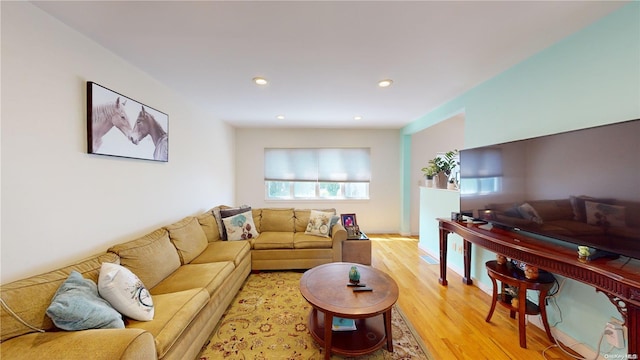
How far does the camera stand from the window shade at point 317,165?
5.38 metres

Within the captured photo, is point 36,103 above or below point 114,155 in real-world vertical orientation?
above

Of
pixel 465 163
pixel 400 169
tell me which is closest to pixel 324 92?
pixel 465 163

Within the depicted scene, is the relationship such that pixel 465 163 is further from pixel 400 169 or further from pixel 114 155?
pixel 114 155

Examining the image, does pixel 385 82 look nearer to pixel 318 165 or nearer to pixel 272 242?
pixel 272 242

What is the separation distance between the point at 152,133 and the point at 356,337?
2822mm

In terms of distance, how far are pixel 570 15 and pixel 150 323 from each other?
3379mm

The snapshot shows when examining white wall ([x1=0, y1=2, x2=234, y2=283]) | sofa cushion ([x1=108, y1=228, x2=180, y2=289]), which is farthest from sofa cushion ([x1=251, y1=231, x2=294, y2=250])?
white wall ([x1=0, y1=2, x2=234, y2=283])

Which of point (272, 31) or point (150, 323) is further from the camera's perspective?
point (272, 31)

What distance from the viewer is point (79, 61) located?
1757 millimetres

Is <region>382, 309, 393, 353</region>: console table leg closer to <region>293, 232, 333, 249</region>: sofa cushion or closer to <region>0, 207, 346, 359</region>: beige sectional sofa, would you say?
<region>0, 207, 346, 359</region>: beige sectional sofa

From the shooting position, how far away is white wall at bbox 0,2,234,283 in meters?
1.37

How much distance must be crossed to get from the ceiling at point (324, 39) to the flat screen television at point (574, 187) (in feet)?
2.70

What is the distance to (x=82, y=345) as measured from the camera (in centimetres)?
113

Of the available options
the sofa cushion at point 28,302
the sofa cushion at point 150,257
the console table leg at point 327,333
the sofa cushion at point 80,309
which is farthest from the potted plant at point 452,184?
the sofa cushion at point 28,302
